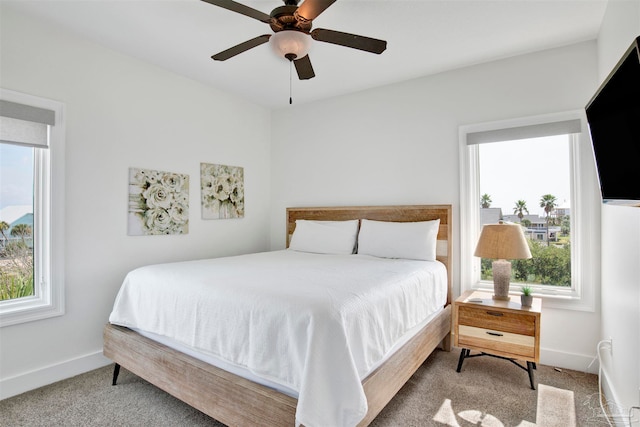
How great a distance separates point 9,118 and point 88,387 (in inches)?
77.7

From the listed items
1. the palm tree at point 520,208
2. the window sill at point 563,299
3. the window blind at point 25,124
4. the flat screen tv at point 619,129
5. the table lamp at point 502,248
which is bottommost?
the window sill at point 563,299

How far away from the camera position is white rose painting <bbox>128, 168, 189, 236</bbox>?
2984mm

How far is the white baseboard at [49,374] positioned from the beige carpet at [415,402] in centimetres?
5

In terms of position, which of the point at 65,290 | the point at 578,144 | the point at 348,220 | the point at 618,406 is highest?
the point at 578,144

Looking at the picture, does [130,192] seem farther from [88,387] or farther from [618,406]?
[618,406]

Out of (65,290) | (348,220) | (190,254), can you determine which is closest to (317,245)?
(348,220)

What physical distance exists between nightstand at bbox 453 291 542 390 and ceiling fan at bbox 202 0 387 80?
6.59 feet

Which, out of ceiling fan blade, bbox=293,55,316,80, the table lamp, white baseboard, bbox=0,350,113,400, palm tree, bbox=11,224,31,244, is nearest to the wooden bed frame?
white baseboard, bbox=0,350,113,400

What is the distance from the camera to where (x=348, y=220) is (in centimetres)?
371

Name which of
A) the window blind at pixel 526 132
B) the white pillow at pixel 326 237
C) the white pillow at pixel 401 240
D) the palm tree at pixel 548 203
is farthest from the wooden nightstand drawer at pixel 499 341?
the window blind at pixel 526 132

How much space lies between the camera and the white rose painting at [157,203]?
298cm

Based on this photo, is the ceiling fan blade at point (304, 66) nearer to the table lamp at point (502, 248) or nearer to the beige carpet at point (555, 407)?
the table lamp at point (502, 248)

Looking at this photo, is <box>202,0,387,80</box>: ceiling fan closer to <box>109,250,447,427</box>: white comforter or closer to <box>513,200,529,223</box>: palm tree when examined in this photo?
<box>109,250,447,427</box>: white comforter

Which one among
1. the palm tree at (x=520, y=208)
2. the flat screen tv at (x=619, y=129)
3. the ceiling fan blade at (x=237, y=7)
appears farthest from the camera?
the palm tree at (x=520, y=208)
